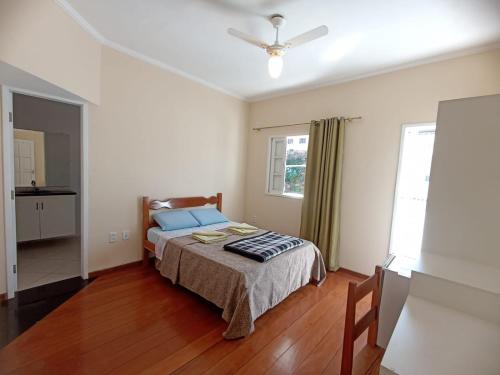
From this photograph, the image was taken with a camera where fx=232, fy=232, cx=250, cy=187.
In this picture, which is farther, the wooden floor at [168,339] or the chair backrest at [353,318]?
the wooden floor at [168,339]

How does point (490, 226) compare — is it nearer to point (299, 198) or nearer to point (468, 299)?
point (468, 299)

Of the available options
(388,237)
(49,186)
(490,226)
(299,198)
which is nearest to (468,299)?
(490,226)

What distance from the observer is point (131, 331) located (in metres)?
1.95

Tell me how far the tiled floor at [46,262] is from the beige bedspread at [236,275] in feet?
3.96

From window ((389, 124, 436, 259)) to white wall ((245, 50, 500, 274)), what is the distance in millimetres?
80

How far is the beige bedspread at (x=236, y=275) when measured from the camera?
1979 mm

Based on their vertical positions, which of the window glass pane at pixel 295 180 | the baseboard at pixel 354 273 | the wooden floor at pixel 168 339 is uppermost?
the window glass pane at pixel 295 180

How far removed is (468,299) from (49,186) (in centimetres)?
557

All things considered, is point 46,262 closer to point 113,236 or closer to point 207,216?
point 113,236

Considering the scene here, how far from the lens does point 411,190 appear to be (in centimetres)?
286

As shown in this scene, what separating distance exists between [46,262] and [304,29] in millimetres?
4224

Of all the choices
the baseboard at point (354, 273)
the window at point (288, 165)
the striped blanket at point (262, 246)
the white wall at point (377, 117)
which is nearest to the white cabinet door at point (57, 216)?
the striped blanket at point (262, 246)

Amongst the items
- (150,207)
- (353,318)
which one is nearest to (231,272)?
(353,318)

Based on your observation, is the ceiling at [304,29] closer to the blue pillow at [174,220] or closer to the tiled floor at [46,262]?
the blue pillow at [174,220]
